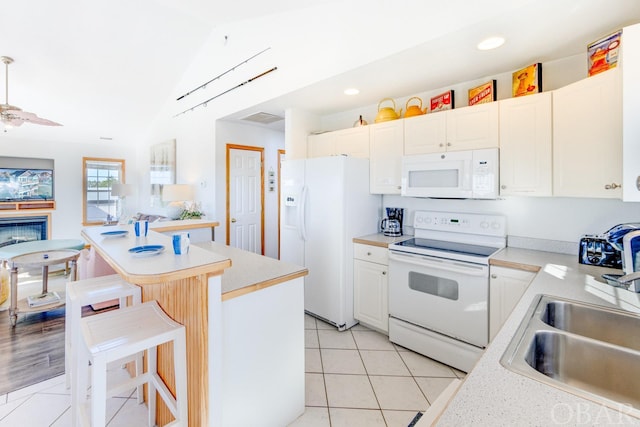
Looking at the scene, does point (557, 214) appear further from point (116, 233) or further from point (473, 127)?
point (116, 233)

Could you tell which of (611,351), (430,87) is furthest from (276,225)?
(611,351)

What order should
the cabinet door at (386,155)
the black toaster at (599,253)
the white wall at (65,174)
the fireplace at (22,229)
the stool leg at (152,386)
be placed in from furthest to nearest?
the white wall at (65,174), the fireplace at (22,229), the cabinet door at (386,155), the black toaster at (599,253), the stool leg at (152,386)

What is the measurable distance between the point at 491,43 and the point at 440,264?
1.55 m

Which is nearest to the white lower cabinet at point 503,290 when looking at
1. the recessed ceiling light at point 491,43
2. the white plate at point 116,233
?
the recessed ceiling light at point 491,43

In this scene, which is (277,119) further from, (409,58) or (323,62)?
(409,58)

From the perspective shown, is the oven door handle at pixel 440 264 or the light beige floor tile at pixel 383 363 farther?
the light beige floor tile at pixel 383 363

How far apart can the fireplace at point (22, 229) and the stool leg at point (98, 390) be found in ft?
22.1

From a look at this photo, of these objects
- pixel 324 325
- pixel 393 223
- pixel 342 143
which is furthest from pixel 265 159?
pixel 324 325

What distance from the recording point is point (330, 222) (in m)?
2.90

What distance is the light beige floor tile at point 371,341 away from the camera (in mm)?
2605

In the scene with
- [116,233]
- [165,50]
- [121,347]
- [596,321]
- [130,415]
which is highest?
[165,50]

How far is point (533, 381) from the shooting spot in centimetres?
75

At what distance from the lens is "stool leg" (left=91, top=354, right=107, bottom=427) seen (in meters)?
1.15

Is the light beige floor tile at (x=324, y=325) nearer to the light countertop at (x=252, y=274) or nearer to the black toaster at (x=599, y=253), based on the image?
the light countertop at (x=252, y=274)
